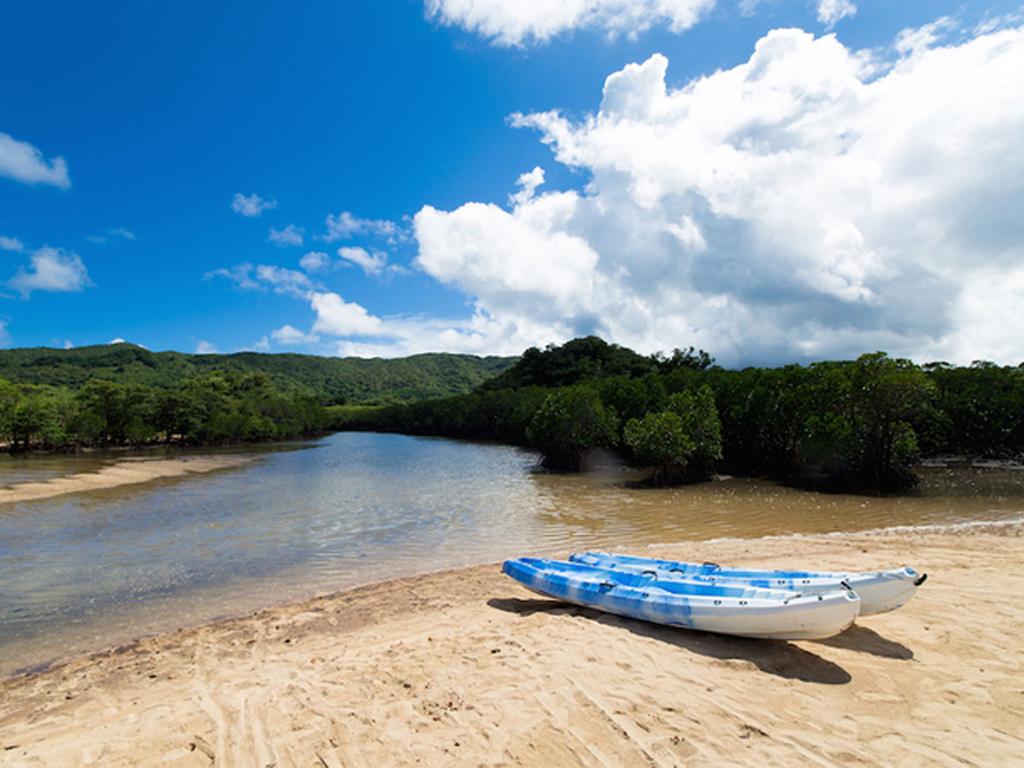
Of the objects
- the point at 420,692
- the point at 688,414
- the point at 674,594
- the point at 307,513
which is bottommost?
the point at 307,513

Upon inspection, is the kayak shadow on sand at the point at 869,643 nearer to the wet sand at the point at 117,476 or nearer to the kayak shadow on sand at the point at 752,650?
the kayak shadow on sand at the point at 752,650

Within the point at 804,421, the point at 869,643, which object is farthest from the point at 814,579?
the point at 804,421

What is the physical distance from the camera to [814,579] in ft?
29.2

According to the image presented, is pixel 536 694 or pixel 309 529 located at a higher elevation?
pixel 536 694

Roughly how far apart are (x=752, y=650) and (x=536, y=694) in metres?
3.56

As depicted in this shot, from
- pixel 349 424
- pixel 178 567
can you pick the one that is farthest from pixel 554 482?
pixel 349 424

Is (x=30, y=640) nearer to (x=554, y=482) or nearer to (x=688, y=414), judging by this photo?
(x=554, y=482)

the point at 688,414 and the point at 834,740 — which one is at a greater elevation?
the point at 688,414

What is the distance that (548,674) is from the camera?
7094 millimetres

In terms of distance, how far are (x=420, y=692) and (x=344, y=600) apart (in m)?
6.24

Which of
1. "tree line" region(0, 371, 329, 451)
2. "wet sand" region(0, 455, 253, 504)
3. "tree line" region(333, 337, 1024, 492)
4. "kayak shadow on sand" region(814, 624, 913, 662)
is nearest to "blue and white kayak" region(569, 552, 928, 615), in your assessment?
"kayak shadow on sand" region(814, 624, 913, 662)

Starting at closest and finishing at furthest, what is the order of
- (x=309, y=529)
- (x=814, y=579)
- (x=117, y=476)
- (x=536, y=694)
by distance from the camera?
(x=536, y=694), (x=814, y=579), (x=309, y=529), (x=117, y=476)

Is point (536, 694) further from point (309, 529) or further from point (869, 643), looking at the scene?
point (309, 529)

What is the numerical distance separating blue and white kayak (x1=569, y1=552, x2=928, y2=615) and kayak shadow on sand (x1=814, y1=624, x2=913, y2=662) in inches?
15.8
